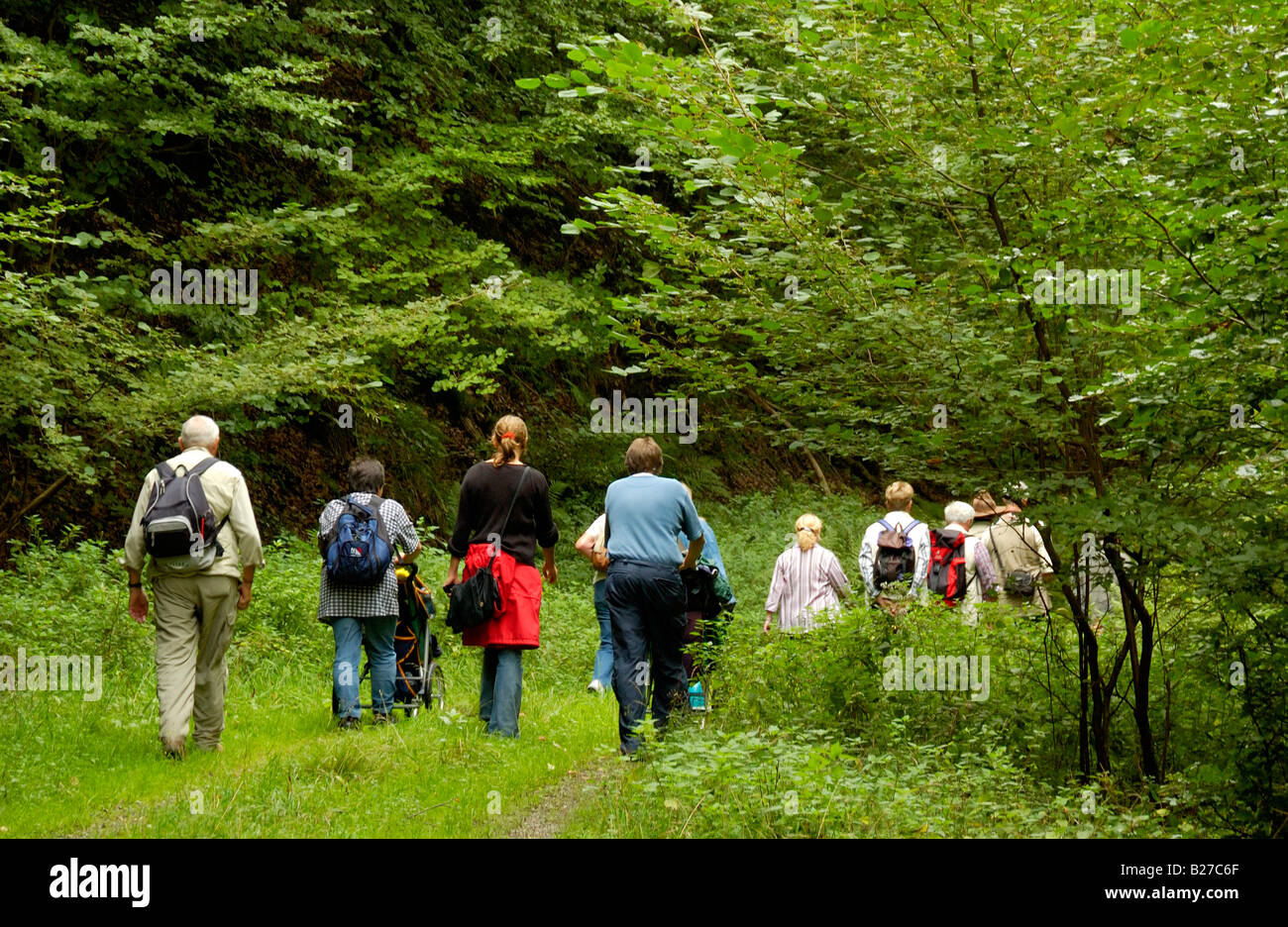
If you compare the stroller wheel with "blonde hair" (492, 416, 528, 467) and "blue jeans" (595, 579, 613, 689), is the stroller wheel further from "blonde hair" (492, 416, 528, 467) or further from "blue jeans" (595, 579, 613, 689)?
"blonde hair" (492, 416, 528, 467)

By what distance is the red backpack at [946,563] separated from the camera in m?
10.6

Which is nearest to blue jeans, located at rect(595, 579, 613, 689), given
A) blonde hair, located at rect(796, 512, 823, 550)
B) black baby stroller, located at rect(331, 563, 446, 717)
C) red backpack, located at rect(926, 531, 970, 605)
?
black baby stroller, located at rect(331, 563, 446, 717)

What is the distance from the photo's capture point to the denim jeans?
24.6 feet

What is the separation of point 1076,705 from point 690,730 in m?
2.65

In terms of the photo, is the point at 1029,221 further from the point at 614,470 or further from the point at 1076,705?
the point at 614,470

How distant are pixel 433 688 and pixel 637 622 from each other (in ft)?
8.74

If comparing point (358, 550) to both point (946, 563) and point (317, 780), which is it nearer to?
point (317, 780)

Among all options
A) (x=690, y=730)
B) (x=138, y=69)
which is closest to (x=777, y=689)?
(x=690, y=730)

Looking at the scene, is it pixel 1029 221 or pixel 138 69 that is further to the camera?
pixel 138 69

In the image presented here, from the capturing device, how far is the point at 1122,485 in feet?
21.5

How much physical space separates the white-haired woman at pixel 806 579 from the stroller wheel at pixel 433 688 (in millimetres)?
2851

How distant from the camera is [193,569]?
7.36m

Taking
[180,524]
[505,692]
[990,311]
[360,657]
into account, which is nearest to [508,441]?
[505,692]

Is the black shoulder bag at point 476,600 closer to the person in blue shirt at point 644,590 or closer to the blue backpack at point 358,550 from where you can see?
the blue backpack at point 358,550
